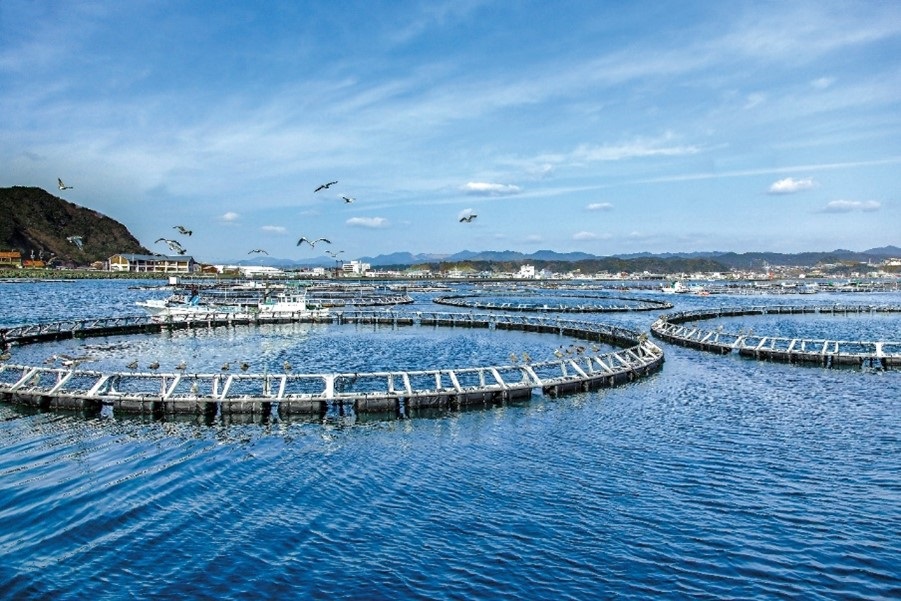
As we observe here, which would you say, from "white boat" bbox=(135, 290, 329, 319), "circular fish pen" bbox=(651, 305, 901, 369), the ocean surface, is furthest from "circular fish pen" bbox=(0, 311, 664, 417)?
"white boat" bbox=(135, 290, 329, 319)

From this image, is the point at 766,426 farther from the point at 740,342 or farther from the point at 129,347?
the point at 129,347

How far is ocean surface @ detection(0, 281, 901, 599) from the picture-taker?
14398 millimetres

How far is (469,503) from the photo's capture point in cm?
1864

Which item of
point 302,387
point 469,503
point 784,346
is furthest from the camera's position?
point 784,346

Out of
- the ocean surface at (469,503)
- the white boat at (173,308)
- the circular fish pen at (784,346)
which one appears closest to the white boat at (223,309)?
the white boat at (173,308)

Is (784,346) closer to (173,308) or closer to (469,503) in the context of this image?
(469,503)

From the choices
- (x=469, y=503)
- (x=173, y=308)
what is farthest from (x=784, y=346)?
(x=173, y=308)

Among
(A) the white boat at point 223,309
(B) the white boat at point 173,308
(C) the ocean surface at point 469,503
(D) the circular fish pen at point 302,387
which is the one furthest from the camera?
(A) the white boat at point 223,309

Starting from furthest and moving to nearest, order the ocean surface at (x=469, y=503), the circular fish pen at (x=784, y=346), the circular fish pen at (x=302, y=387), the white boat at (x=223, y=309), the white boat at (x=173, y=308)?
the white boat at (x=223, y=309)
the white boat at (x=173, y=308)
the circular fish pen at (x=784, y=346)
the circular fish pen at (x=302, y=387)
the ocean surface at (x=469, y=503)

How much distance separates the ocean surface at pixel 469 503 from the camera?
14398 millimetres

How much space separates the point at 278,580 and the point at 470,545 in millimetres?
4621

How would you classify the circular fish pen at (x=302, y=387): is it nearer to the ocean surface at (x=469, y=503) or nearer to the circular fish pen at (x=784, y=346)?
the ocean surface at (x=469, y=503)

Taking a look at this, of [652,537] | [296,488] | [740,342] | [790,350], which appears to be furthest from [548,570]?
[740,342]

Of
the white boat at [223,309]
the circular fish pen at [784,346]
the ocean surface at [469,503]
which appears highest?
the white boat at [223,309]
